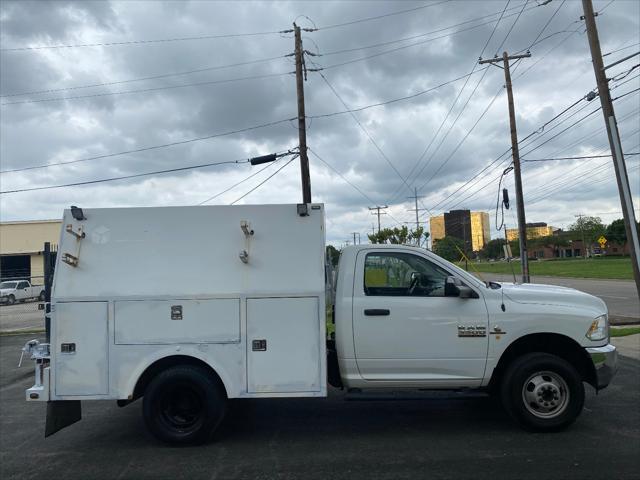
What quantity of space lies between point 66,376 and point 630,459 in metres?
5.57

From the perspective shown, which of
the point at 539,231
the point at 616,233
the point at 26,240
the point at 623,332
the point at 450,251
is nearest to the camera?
the point at 623,332

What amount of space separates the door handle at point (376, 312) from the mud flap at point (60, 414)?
3373mm

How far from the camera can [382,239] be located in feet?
109

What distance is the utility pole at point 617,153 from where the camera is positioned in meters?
10.5

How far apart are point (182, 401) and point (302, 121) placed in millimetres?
13526

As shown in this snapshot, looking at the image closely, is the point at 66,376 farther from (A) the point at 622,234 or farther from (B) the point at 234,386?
(A) the point at 622,234

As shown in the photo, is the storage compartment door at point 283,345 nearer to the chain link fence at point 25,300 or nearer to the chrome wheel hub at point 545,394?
the chrome wheel hub at point 545,394

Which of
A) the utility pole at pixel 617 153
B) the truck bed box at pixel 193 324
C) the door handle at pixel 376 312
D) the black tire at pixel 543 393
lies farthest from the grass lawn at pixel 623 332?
the truck bed box at pixel 193 324

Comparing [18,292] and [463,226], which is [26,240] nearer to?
[18,292]

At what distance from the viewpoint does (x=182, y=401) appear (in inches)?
219

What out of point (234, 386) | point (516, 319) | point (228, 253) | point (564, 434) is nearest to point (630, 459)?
point (564, 434)

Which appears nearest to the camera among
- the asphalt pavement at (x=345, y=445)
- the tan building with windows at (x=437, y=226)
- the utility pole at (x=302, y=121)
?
the asphalt pavement at (x=345, y=445)

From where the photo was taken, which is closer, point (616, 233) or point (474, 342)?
point (474, 342)

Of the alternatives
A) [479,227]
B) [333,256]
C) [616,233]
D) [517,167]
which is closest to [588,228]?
[616,233]
